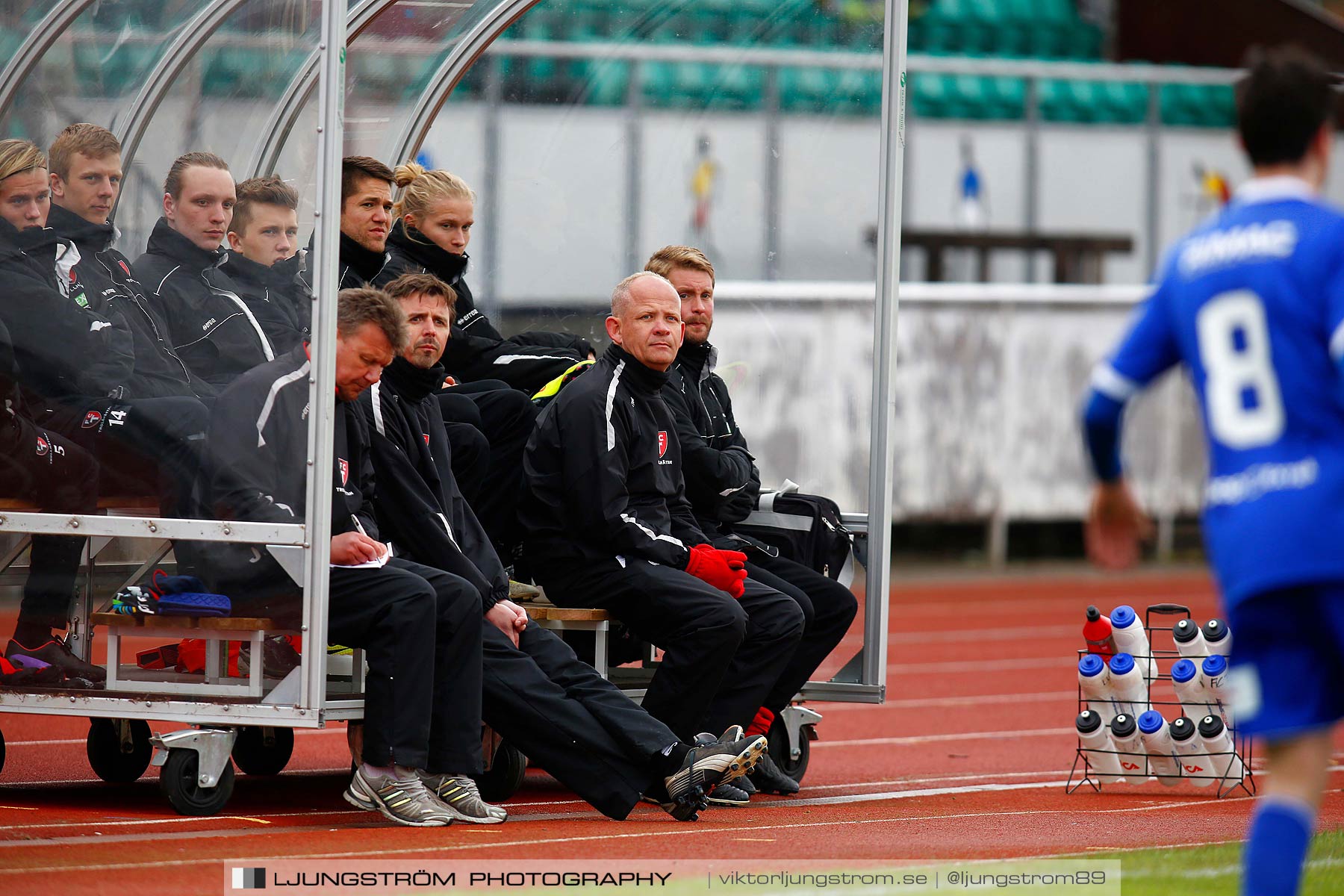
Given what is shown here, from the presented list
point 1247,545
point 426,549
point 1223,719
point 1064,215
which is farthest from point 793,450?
point 1247,545

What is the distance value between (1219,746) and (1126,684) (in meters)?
0.44

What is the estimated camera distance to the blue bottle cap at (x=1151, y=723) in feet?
24.4

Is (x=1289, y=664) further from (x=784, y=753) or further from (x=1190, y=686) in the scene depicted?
(x=784, y=753)

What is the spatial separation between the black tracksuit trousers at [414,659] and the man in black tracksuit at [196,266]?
90cm

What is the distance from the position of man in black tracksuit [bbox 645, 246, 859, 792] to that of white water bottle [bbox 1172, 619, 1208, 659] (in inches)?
53.5

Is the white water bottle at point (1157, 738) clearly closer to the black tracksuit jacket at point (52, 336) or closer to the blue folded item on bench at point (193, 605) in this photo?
the blue folded item on bench at point (193, 605)

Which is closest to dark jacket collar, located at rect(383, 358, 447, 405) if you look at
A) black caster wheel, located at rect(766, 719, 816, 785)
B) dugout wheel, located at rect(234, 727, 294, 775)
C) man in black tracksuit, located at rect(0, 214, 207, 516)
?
man in black tracksuit, located at rect(0, 214, 207, 516)

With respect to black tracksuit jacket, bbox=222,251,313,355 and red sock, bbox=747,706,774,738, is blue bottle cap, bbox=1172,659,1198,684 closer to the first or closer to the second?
red sock, bbox=747,706,774,738

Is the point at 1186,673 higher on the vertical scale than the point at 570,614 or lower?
lower

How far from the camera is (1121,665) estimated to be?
297 inches

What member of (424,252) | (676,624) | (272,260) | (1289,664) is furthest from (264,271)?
(1289,664)

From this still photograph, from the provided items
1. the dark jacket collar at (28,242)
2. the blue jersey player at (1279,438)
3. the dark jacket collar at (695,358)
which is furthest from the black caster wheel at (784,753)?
the blue jersey player at (1279,438)

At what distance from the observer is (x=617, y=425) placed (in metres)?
6.75

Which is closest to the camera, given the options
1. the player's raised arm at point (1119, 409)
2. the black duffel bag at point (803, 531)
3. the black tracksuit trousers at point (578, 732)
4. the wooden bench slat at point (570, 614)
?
the player's raised arm at point (1119, 409)
